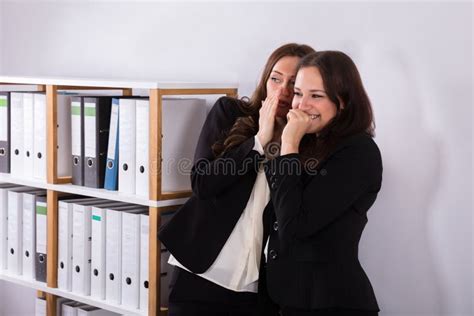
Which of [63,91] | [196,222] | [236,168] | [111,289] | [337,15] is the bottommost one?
[111,289]

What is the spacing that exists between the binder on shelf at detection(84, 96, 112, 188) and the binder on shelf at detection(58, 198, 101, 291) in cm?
18

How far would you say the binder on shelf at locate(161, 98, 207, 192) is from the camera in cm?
283

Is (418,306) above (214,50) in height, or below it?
below

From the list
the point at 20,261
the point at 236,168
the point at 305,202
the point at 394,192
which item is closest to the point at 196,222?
the point at 236,168

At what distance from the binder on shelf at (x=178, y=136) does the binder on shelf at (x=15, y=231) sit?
35.1 inches

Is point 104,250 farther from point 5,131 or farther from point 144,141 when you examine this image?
point 5,131

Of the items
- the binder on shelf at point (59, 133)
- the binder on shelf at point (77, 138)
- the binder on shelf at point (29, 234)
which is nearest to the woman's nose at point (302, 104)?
the binder on shelf at point (77, 138)

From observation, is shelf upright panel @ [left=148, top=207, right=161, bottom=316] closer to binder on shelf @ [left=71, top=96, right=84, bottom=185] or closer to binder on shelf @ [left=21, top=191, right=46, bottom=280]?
binder on shelf @ [left=71, top=96, right=84, bottom=185]

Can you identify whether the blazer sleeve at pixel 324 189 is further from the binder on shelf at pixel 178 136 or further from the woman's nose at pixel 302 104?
the binder on shelf at pixel 178 136

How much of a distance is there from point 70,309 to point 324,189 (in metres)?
1.61

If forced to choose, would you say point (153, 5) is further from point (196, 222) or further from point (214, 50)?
point (196, 222)

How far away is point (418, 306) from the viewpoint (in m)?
2.73

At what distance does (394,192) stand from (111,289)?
47.5 inches

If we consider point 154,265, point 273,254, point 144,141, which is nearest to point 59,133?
point 144,141
